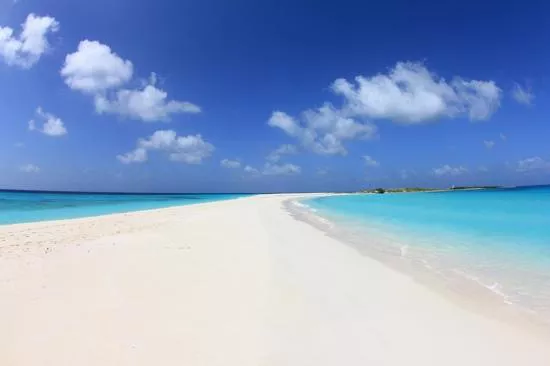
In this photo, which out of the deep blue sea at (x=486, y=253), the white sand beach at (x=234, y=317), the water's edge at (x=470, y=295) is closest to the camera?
the white sand beach at (x=234, y=317)

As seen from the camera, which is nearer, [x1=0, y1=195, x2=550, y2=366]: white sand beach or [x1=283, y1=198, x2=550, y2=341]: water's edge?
[x1=0, y1=195, x2=550, y2=366]: white sand beach

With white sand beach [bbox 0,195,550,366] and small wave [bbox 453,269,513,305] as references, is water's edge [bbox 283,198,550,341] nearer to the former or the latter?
small wave [bbox 453,269,513,305]

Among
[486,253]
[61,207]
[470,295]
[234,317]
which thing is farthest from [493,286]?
[61,207]

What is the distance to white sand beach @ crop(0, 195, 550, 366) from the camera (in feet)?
11.0

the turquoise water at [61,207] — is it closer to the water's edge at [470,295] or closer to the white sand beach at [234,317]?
the white sand beach at [234,317]

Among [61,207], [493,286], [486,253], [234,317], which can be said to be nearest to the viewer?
[234,317]

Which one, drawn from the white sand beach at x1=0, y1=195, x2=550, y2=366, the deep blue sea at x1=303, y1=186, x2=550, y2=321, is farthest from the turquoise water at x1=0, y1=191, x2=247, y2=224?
the deep blue sea at x1=303, y1=186, x2=550, y2=321

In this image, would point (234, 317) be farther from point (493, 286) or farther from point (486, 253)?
point (486, 253)

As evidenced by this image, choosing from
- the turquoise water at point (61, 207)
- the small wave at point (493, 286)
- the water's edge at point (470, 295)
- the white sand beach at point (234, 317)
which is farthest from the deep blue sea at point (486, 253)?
the turquoise water at point (61, 207)

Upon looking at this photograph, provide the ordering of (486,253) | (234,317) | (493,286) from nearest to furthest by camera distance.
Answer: (234,317) < (493,286) < (486,253)

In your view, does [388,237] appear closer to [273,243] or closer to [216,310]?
[273,243]

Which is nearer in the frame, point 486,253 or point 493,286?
point 493,286

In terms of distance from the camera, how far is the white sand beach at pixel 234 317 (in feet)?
11.0

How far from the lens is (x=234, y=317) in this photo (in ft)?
14.0
